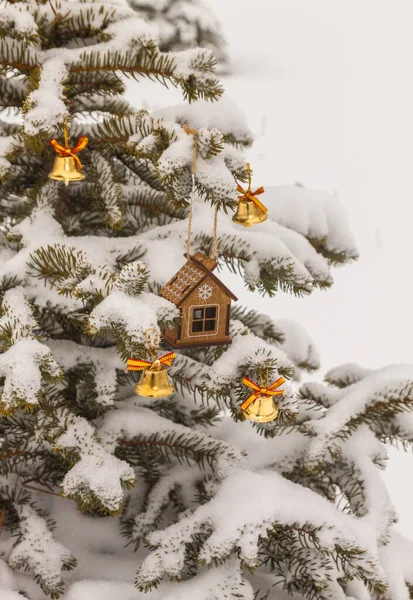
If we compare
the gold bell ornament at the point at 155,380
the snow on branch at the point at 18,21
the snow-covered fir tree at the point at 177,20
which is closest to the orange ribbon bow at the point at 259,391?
the gold bell ornament at the point at 155,380

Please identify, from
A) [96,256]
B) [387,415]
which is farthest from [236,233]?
[387,415]

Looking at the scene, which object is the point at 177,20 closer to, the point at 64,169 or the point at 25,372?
the point at 64,169

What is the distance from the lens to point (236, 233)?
1266 millimetres

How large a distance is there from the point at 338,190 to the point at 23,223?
7.57 ft

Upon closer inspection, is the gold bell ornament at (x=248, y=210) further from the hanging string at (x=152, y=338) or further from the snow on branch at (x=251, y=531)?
the snow on branch at (x=251, y=531)

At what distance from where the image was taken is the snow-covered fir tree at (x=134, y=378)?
3.49ft

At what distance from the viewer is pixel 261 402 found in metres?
1.06

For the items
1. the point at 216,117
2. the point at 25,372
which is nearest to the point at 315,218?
the point at 216,117

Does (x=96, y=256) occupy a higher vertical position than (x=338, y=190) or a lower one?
higher

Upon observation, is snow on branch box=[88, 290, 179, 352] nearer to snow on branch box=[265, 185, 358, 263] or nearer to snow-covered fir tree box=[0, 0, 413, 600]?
snow-covered fir tree box=[0, 0, 413, 600]

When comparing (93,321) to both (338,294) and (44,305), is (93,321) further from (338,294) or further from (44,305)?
(338,294)

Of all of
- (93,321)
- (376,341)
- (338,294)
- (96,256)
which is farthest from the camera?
(338,294)

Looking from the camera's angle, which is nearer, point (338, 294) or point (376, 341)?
point (376, 341)

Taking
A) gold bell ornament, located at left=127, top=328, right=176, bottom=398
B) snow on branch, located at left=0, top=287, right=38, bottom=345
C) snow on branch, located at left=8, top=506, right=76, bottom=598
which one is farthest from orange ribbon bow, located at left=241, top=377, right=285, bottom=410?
snow on branch, located at left=8, top=506, right=76, bottom=598
